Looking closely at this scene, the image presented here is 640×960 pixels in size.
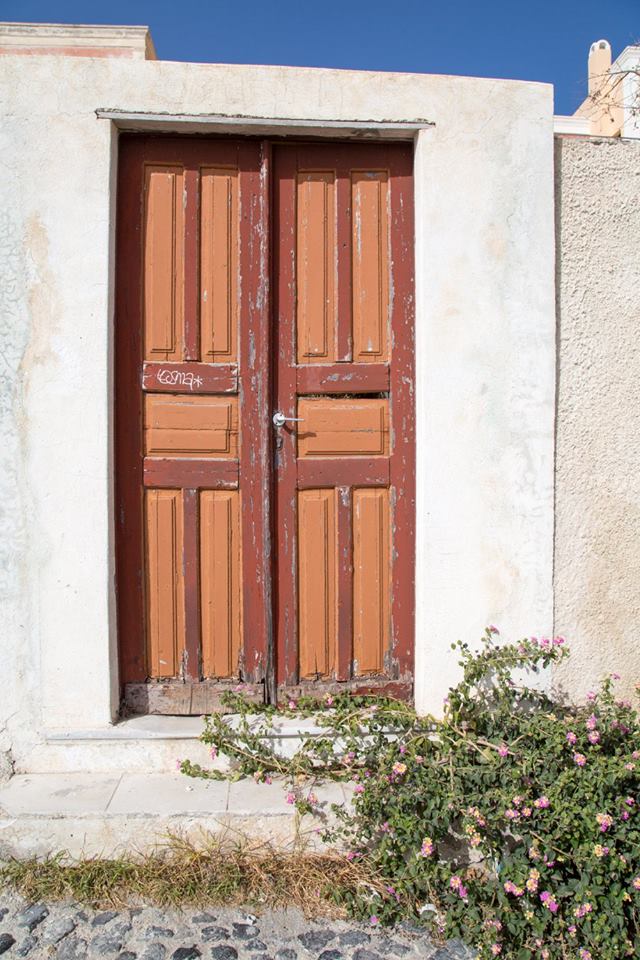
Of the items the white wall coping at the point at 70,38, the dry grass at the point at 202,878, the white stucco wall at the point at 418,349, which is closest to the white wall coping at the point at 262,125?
the white stucco wall at the point at 418,349

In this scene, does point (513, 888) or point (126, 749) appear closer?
point (513, 888)

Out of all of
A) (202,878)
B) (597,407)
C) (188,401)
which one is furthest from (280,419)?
(202,878)

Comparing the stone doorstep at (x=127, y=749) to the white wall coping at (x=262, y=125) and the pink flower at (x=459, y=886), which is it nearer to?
the pink flower at (x=459, y=886)

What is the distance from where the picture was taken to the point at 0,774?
3102 millimetres

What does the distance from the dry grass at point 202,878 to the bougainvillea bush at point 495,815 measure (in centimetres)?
9

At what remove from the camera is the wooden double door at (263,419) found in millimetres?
3273

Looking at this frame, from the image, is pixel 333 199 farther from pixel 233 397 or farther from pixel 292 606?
pixel 292 606

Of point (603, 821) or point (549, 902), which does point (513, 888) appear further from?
point (603, 821)

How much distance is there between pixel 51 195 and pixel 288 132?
1.01 meters

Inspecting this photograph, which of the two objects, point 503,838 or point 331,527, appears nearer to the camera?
point 503,838

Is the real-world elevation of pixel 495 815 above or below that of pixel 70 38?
below

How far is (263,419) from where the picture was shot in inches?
130

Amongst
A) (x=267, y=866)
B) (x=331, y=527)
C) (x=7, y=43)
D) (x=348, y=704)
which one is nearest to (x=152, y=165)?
(x=331, y=527)

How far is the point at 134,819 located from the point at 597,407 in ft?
8.18
